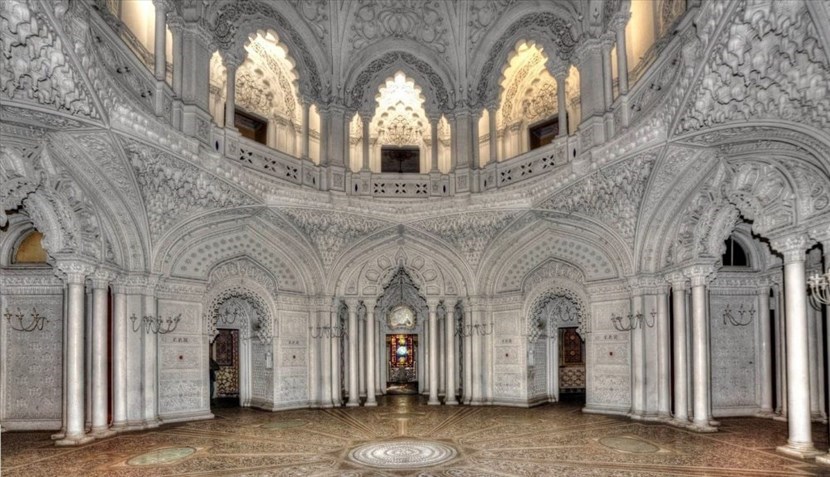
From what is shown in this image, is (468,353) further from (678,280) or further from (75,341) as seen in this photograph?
(75,341)

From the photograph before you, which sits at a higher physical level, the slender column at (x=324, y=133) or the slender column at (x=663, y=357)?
the slender column at (x=324, y=133)

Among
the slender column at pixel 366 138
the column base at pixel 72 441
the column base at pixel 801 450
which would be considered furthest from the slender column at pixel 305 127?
the column base at pixel 801 450

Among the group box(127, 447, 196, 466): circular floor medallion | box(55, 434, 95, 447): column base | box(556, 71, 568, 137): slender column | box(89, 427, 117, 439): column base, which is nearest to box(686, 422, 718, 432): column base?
box(556, 71, 568, 137): slender column

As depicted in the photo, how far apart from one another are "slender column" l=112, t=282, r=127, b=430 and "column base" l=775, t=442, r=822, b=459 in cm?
1078

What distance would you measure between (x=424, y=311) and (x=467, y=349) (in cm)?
340

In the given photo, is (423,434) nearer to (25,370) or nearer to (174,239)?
(174,239)

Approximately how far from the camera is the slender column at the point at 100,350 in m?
10.2

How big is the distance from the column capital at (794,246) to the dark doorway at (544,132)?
6888 mm

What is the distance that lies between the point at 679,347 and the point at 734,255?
9.55 ft

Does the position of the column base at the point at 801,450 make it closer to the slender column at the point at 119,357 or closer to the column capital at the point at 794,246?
the column capital at the point at 794,246

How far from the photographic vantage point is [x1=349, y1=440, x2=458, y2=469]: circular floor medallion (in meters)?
8.10

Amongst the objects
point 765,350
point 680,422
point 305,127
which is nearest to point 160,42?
point 305,127

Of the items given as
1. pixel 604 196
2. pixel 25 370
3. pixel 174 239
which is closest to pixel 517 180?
pixel 604 196

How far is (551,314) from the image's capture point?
15.2 metres
